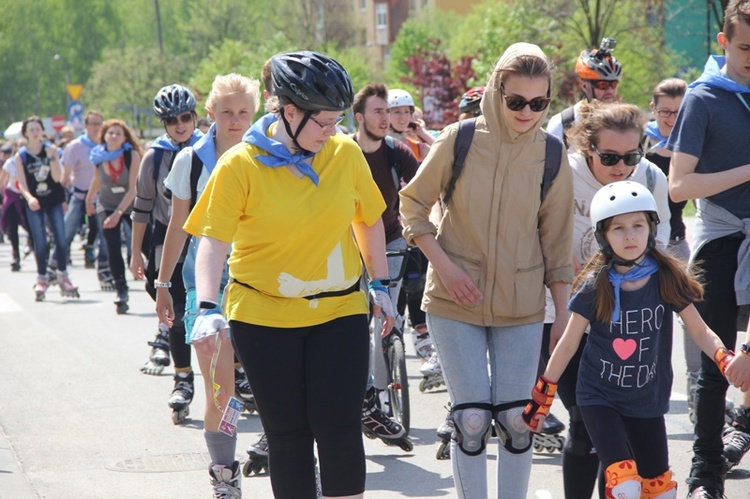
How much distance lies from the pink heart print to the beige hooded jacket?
43 cm

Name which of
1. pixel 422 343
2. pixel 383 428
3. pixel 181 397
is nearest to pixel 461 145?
pixel 383 428

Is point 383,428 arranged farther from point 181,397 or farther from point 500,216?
point 500,216

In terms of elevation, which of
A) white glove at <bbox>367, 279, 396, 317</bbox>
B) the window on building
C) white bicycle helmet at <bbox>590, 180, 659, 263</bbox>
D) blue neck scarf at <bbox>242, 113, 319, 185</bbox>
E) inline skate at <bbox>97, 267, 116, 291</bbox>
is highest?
the window on building

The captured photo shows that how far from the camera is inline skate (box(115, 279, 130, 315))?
518 inches

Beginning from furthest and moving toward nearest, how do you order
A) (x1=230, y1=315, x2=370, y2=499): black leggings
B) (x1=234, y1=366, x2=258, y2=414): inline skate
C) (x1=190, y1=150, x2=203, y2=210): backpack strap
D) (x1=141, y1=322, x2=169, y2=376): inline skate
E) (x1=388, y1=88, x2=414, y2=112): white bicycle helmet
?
(x1=141, y1=322, x2=169, y2=376): inline skate < (x1=388, y1=88, x2=414, y2=112): white bicycle helmet < (x1=234, y1=366, x2=258, y2=414): inline skate < (x1=190, y1=150, x2=203, y2=210): backpack strap < (x1=230, y1=315, x2=370, y2=499): black leggings

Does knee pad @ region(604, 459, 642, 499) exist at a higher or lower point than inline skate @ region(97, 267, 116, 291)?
higher

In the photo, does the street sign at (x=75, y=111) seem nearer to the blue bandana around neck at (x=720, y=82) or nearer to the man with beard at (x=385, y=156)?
the man with beard at (x=385, y=156)

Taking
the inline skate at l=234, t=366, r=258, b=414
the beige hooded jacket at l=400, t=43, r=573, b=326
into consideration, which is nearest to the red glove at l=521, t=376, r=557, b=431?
the beige hooded jacket at l=400, t=43, r=573, b=326

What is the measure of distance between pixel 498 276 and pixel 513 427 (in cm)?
61

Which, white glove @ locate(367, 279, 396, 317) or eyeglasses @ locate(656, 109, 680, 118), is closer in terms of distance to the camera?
white glove @ locate(367, 279, 396, 317)

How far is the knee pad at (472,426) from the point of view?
4637mm

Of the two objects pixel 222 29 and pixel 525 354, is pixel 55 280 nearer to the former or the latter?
pixel 525 354

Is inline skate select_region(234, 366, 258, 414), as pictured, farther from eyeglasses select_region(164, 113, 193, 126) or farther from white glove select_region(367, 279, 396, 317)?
white glove select_region(367, 279, 396, 317)

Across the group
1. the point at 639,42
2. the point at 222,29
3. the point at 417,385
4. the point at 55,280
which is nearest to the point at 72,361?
the point at 417,385
